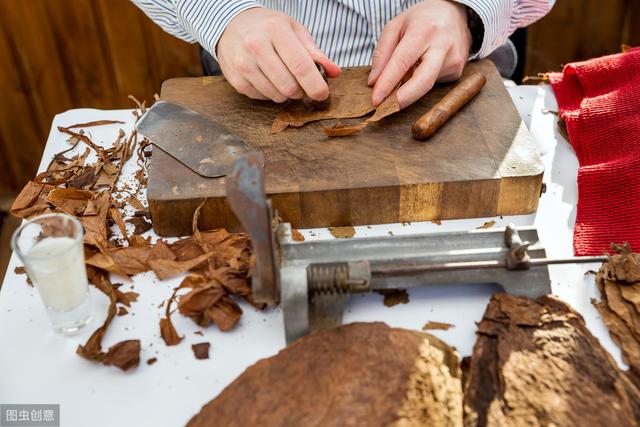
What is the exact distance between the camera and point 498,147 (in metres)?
1.34

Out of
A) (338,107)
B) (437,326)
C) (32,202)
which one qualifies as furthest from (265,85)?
(437,326)

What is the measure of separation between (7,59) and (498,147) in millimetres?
2073

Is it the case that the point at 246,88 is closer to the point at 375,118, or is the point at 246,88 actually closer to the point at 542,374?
the point at 375,118

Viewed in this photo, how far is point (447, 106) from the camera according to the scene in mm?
1385

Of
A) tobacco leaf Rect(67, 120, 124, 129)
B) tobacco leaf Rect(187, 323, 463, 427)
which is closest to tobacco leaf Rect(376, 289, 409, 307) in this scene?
tobacco leaf Rect(187, 323, 463, 427)

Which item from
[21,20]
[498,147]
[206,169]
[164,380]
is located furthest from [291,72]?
[21,20]

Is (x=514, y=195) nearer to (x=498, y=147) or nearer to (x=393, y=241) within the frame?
(x=498, y=147)

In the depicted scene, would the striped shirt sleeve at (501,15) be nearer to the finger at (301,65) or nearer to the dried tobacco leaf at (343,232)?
the finger at (301,65)

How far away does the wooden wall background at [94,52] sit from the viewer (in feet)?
8.47

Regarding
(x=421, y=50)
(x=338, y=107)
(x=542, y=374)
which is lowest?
(x=542, y=374)

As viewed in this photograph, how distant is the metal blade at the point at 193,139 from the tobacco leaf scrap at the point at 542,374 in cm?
58

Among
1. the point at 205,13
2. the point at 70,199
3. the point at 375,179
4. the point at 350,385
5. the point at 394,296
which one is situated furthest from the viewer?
the point at 205,13

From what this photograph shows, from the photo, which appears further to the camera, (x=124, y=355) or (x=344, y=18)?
(x=344, y=18)

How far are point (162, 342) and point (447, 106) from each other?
0.74 metres
